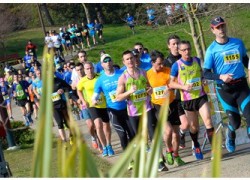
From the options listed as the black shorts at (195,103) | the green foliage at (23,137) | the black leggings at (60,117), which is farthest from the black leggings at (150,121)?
the green foliage at (23,137)

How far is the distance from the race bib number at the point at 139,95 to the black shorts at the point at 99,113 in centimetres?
240

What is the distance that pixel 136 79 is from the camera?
9.79m

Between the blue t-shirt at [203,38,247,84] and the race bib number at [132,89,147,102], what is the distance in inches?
42.9

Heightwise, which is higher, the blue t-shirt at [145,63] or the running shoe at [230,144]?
the blue t-shirt at [145,63]

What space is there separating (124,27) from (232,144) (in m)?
44.7

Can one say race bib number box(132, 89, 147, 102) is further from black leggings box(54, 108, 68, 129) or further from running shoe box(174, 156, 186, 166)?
black leggings box(54, 108, 68, 129)

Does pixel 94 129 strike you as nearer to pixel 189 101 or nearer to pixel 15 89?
pixel 189 101

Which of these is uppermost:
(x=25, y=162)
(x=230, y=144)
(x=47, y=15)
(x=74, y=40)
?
(x=47, y=15)

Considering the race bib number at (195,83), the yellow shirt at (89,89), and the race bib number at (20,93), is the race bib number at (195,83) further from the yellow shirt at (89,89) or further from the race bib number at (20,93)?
the race bib number at (20,93)

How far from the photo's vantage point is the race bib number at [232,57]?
921 centimetres

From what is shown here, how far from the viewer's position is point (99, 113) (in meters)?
12.2

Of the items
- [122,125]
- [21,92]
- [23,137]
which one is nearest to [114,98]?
[122,125]

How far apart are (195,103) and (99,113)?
2779 mm

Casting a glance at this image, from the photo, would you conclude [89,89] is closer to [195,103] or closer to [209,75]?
[195,103]
